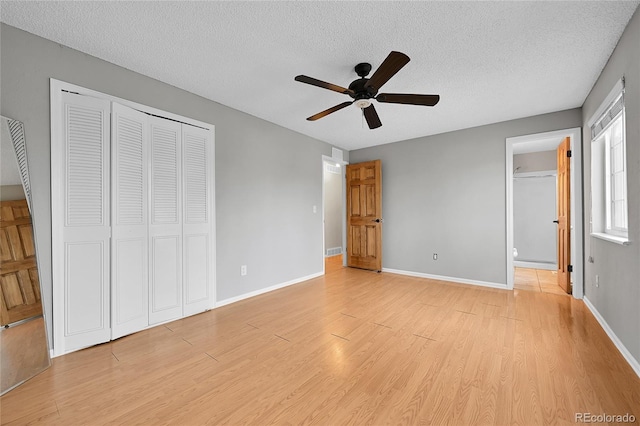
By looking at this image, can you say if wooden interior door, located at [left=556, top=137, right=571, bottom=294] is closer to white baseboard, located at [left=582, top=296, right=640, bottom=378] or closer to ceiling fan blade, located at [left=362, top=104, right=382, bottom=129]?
white baseboard, located at [left=582, top=296, right=640, bottom=378]

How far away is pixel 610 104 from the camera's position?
232cm

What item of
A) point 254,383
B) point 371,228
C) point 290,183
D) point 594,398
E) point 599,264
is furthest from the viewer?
point 371,228

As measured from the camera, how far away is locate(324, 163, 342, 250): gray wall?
7.25 m

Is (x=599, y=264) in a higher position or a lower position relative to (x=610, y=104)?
lower

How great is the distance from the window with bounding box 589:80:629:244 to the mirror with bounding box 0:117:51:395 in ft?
14.1

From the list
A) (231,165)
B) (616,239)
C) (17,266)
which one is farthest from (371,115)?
(17,266)

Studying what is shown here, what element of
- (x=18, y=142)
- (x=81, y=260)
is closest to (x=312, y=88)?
(x=18, y=142)

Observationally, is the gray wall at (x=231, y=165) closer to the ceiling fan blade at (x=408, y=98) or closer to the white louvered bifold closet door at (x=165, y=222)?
the white louvered bifold closet door at (x=165, y=222)

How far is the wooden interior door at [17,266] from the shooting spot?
177cm

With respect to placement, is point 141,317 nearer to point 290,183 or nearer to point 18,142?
point 18,142

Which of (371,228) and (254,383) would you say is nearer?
(254,383)

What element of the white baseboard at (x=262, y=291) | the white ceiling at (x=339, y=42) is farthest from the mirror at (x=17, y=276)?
the white baseboard at (x=262, y=291)

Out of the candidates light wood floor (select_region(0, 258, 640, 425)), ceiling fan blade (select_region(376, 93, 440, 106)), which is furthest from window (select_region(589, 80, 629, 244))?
ceiling fan blade (select_region(376, 93, 440, 106))

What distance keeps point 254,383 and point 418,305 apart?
7.06 feet
